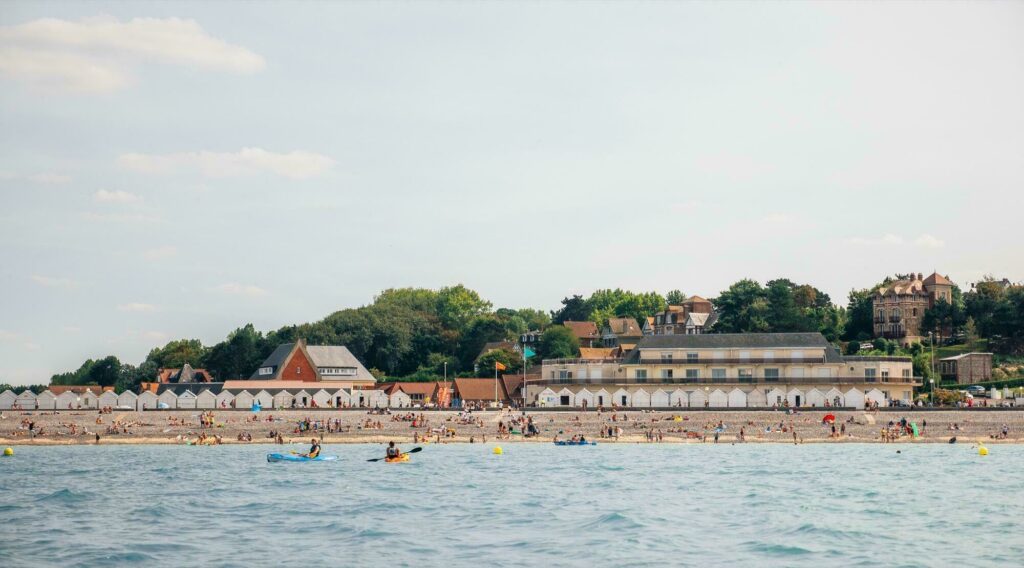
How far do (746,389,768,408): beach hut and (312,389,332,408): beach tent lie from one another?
1767 inches

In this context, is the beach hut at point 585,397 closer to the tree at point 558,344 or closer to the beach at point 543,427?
the beach at point 543,427

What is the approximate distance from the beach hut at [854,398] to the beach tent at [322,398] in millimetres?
53755

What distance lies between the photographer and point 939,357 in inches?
5138

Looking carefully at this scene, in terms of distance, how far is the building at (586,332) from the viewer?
565ft

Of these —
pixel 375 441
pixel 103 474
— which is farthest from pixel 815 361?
pixel 103 474

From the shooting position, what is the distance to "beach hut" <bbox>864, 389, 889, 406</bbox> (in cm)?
9863

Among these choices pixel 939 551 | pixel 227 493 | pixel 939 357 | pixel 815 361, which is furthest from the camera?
pixel 939 357

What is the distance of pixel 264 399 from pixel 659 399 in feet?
139

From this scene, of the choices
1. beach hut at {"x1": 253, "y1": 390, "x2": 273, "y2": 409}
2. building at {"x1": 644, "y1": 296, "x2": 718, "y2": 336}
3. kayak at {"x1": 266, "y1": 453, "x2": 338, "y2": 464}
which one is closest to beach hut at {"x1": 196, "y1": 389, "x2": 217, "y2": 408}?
beach hut at {"x1": 253, "y1": 390, "x2": 273, "y2": 409}

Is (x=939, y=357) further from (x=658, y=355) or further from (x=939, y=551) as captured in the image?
(x=939, y=551)

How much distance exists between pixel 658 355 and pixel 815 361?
15.5 metres

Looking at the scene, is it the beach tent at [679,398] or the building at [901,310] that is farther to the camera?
the building at [901,310]

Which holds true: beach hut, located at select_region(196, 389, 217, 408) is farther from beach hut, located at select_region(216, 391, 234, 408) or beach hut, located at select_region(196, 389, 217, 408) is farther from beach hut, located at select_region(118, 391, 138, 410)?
beach hut, located at select_region(118, 391, 138, 410)

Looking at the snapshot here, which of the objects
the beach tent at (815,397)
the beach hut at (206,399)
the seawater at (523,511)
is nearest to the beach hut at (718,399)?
the beach tent at (815,397)
